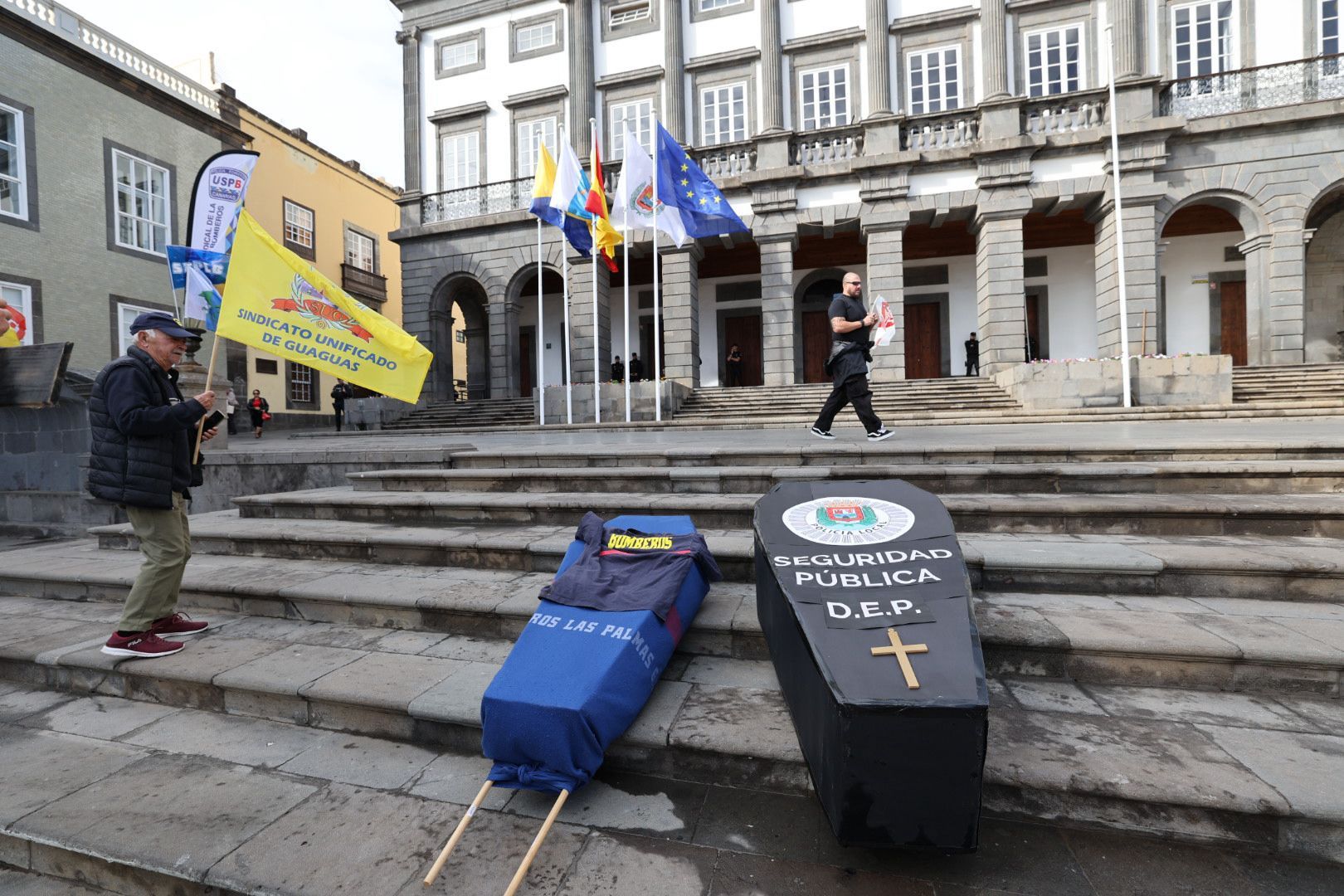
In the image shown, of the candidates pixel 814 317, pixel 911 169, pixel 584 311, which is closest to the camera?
pixel 911 169

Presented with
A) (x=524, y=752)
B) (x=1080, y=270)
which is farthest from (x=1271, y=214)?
(x=524, y=752)

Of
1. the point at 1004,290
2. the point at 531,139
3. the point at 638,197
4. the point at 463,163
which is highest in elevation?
the point at 531,139

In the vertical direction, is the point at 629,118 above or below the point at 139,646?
above

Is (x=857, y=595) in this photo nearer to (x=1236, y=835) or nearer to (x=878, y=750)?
(x=878, y=750)

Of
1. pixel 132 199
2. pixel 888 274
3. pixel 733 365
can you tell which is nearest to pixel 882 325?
pixel 888 274

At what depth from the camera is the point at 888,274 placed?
54.1 feet

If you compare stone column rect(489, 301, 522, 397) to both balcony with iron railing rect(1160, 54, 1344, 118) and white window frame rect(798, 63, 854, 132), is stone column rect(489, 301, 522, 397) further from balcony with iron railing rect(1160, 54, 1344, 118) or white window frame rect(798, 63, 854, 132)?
balcony with iron railing rect(1160, 54, 1344, 118)

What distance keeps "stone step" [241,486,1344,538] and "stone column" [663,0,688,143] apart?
52.4 ft

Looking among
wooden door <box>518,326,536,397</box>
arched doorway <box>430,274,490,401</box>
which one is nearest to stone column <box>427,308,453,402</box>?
arched doorway <box>430,274,490,401</box>

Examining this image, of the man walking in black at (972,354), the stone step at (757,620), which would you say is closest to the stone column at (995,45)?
the man walking in black at (972,354)

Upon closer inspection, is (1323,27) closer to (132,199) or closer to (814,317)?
(814,317)

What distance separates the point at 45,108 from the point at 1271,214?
29.8 meters

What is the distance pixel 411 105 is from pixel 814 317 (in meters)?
15.7

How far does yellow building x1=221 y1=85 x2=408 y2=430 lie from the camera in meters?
21.2
